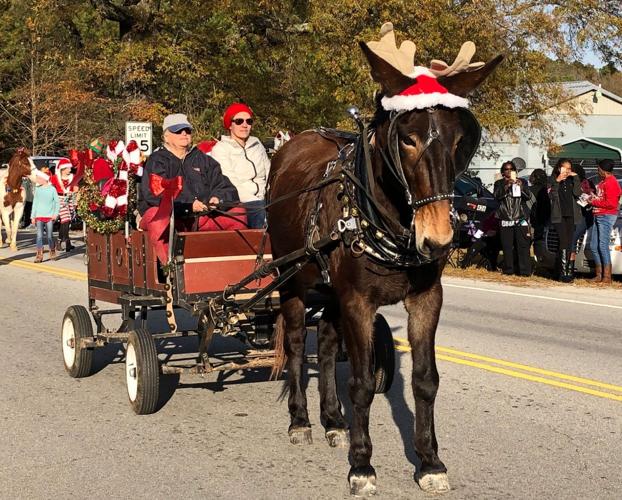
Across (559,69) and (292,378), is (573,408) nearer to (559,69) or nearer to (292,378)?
(292,378)

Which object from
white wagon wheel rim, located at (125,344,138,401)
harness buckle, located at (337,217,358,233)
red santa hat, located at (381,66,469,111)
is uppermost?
red santa hat, located at (381,66,469,111)

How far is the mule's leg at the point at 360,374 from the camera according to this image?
5.41 metres

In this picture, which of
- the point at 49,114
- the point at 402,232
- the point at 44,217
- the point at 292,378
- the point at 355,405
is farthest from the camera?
the point at 49,114

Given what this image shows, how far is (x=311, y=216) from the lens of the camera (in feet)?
20.1

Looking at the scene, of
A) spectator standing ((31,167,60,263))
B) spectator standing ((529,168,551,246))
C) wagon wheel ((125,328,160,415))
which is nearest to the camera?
wagon wheel ((125,328,160,415))

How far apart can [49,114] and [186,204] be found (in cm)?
3235

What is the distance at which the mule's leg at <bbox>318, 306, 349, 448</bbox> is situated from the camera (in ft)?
21.0

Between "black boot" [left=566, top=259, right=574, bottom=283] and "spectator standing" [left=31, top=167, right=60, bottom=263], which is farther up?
"spectator standing" [left=31, top=167, right=60, bottom=263]

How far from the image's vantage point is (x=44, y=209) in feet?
69.0

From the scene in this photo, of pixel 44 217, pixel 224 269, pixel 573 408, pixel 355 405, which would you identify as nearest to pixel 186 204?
pixel 224 269

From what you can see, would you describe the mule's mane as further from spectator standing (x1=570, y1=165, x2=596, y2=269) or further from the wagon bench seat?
the wagon bench seat

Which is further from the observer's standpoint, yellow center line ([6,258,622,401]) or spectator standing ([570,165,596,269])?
spectator standing ([570,165,596,269])

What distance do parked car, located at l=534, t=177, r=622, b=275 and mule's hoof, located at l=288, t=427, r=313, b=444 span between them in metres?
10.7

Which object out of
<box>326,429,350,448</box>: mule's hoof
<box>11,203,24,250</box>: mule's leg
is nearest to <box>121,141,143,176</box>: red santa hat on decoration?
<box>326,429,350,448</box>: mule's hoof
